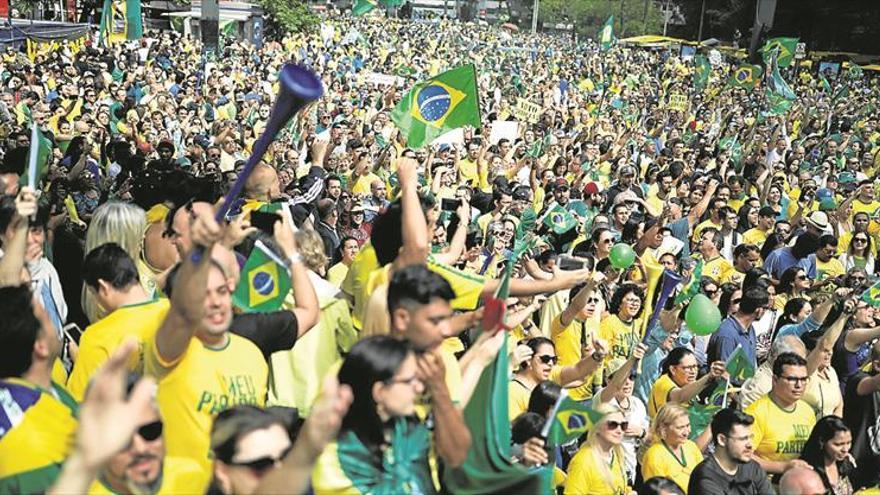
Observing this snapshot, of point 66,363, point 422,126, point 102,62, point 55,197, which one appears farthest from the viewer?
point 102,62

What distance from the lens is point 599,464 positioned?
186 inches

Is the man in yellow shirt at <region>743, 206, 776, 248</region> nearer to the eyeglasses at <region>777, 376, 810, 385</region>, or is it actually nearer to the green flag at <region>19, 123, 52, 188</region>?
the eyeglasses at <region>777, 376, 810, 385</region>

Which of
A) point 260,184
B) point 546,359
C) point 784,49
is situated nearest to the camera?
point 260,184

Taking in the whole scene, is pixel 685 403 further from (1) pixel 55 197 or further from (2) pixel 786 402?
(1) pixel 55 197

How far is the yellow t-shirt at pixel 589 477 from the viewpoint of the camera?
4.68 metres

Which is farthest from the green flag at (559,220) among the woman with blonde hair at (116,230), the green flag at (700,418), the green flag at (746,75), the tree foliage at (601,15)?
the tree foliage at (601,15)

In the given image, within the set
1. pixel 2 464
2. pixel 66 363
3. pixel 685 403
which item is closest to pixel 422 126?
pixel 685 403

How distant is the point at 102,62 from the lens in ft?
68.8

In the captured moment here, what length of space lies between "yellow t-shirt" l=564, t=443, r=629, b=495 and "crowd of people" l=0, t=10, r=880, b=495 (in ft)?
0.05

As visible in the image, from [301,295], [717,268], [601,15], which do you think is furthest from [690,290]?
[601,15]

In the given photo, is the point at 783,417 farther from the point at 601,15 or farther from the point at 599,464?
the point at 601,15

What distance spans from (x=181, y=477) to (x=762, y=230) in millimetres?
8456

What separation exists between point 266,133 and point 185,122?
11041 millimetres

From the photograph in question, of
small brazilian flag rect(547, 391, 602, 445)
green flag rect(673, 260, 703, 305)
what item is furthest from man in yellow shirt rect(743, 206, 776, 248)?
small brazilian flag rect(547, 391, 602, 445)
